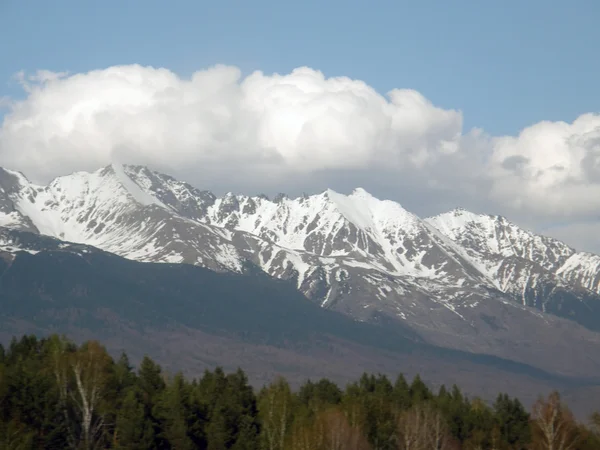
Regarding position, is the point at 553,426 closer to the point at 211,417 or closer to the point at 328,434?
the point at 328,434

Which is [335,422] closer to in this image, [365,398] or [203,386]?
[365,398]

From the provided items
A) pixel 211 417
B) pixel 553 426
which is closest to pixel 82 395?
pixel 211 417

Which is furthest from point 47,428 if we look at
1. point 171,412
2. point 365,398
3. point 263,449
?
point 365,398

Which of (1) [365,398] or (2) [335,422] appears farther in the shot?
(1) [365,398]

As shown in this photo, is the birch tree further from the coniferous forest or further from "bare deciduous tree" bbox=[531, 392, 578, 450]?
"bare deciduous tree" bbox=[531, 392, 578, 450]

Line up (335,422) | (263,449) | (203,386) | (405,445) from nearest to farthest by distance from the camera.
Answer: (335,422), (263,449), (405,445), (203,386)

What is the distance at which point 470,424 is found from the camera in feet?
458

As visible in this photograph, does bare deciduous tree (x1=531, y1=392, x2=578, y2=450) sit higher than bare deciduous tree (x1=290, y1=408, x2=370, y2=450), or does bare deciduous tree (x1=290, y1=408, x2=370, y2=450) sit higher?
bare deciduous tree (x1=531, y1=392, x2=578, y2=450)

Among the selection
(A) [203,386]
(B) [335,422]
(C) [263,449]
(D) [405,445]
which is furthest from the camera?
(A) [203,386]

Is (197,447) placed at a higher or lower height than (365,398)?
lower

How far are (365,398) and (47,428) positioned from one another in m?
40.1

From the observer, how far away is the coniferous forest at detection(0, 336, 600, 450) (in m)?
114

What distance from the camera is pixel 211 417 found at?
125 m

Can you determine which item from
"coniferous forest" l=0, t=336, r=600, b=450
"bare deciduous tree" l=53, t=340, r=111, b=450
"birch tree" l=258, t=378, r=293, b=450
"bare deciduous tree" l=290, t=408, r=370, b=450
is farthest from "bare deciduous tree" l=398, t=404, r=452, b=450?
"bare deciduous tree" l=53, t=340, r=111, b=450
